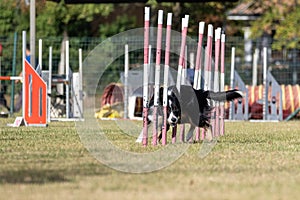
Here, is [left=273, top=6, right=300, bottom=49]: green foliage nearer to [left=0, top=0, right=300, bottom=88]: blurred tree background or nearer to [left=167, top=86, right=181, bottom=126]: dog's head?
[left=0, top=0, right=300, bottom=88]: blurred tree background

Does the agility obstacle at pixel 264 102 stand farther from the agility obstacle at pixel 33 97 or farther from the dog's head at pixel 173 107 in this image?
the dog's head at pixel 173 107

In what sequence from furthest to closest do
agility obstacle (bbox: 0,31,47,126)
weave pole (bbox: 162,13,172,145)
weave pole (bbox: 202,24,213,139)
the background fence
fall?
the background fence → agility obstacle (bbox: 0,31,47,126) → weave pole (bbox: 202,24,213,139) → weave pole (bbox: 162,13,172,145)

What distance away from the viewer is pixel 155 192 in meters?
5.99

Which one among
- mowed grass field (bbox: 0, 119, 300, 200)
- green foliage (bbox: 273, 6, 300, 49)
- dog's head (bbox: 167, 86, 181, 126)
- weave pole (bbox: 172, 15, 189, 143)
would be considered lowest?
mowed grass field (bbox: 0, 119, 300, 200)

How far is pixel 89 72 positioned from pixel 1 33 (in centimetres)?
912

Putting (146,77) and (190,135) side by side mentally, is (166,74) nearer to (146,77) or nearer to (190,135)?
(146,77)

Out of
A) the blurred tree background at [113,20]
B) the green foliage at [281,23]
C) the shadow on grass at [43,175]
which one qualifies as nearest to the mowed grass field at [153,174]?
the shadow on grass at [43,175]

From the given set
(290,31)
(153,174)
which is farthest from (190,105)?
(290,31)

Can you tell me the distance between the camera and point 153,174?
7090mm

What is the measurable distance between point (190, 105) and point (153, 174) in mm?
3637

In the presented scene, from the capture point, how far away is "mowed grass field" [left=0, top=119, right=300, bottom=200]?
5.96 meters

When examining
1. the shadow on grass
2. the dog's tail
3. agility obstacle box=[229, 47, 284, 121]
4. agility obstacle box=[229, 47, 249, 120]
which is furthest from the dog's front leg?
agility obstacle box=[229, 47, 249, 120]

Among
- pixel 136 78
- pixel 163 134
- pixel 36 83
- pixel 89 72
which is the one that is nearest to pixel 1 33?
pixel 89 72

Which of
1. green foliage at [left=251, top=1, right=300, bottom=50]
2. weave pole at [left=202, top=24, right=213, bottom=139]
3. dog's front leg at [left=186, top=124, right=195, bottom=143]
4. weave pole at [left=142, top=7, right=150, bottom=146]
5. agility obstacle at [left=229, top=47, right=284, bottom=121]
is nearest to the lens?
weave pole at [left=142, top=7, right=150, bottom=146]
